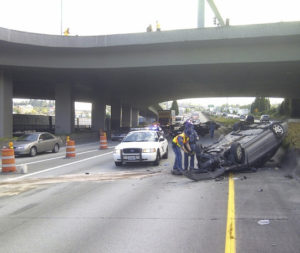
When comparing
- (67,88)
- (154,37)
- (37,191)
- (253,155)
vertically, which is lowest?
(37,191)

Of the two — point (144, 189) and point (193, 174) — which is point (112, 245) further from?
point (193, 174)

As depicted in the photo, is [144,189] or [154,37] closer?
[144,189]

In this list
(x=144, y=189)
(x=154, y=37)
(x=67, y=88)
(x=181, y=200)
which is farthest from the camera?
(x=67, y=88)

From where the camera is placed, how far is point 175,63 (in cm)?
2514

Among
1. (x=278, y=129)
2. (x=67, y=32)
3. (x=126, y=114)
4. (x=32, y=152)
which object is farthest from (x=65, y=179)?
(x=126, y=114)

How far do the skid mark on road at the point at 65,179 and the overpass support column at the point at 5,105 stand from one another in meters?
18.7

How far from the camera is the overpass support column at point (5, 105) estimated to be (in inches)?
1077

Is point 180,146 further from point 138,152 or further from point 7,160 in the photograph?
point 7,160

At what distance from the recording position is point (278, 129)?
39.1 ft

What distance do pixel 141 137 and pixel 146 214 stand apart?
8.05m

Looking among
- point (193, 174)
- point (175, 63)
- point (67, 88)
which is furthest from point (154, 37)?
point (193, 174)

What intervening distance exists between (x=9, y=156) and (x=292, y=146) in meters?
10.5

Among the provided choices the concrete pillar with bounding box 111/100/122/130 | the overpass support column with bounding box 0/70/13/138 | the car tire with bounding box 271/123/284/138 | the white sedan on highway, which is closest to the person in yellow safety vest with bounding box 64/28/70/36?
the overpass support column with bounding box 0/70/13/138

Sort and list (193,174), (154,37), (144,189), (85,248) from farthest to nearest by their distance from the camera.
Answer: (154,37) < (193,174) < (144,189) < (85,248)
